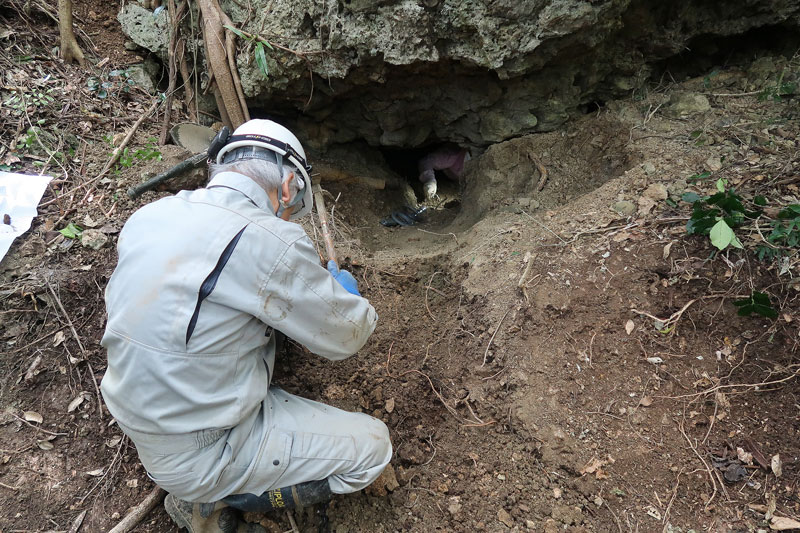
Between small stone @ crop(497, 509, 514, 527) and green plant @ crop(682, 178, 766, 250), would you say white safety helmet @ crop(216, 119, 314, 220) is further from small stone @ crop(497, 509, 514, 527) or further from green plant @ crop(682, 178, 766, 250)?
green plant @ crop(682, 178, 766, 250)

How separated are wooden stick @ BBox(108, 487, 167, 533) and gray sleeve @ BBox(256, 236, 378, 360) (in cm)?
Answer: 108

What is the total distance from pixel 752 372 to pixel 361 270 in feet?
6.73

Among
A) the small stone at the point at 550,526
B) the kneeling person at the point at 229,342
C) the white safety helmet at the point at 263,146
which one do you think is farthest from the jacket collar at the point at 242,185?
the small stone at the point at 550,526

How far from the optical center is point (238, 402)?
1.50m

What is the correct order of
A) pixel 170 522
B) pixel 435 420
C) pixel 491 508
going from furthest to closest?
pixel 435 420
pixel 170 522
pixel 491 508

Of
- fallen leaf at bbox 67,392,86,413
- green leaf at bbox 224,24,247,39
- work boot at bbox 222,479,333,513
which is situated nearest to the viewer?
work boot at bbox 222,479,333,513

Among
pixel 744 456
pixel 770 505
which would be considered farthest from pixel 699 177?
pixel 770 505

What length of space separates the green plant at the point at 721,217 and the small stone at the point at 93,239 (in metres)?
3.23

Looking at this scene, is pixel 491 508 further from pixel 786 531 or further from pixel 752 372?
pixel 752 372

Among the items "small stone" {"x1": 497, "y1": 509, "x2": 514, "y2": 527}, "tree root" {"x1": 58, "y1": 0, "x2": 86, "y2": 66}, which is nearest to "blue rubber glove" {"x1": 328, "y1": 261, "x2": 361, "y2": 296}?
"small stone" {"x1": 497, "y1": 509, "x2": 514, "y2": 527}

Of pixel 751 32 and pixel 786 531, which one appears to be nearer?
pixel 786 531

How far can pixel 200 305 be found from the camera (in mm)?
1367

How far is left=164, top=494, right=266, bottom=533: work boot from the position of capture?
5.68 ft

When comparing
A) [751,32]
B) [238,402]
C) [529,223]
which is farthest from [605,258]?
[751,32]
